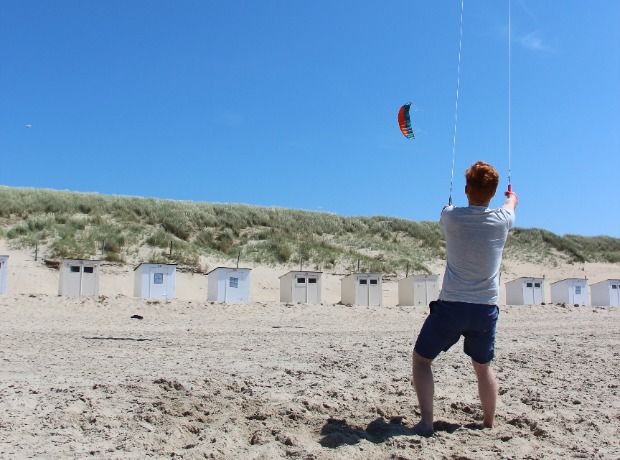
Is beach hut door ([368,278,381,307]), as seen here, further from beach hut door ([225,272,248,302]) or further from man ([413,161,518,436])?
man ([413,161,518,436])

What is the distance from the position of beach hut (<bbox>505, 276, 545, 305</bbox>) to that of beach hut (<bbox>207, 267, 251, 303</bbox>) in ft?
32.2

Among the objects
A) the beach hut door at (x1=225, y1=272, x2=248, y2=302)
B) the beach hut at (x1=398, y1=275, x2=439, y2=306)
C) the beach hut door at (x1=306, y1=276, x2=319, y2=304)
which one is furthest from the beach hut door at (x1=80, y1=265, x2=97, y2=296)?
the beach hut at (x1=398, y1=275, x2=439, y2=306)

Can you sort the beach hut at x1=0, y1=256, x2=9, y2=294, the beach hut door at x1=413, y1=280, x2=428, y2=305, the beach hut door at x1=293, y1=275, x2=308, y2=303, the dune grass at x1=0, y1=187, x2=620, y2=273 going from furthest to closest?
the dune grass at x1=0, y1=187, x2=620, y2=273, the beach hut door at x1=413, y1=280, x2=428, y2=305, the beach hut door at x1=293, y1=275, x2=308, y2=303, the beach hut at x1=0, y1=256, x2=9, y2=294

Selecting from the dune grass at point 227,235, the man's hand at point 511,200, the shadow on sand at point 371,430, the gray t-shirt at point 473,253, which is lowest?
the shadow on sand at point 371,430

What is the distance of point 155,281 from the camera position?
740 inches

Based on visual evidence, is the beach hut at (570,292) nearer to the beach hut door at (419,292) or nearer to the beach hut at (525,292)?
the beach hut at (525,292)

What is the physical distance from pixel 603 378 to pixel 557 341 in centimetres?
341

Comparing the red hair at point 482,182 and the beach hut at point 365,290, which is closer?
the red hair at point 482,182

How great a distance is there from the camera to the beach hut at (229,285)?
1900 cm

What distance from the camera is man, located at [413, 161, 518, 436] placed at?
3.96m

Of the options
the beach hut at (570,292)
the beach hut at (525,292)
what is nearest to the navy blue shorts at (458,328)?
the beach hut at (525,292)

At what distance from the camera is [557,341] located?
9.21 meters

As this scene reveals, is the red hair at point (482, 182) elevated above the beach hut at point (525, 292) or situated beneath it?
elevated above

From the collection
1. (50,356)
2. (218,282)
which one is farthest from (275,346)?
(218,282)
